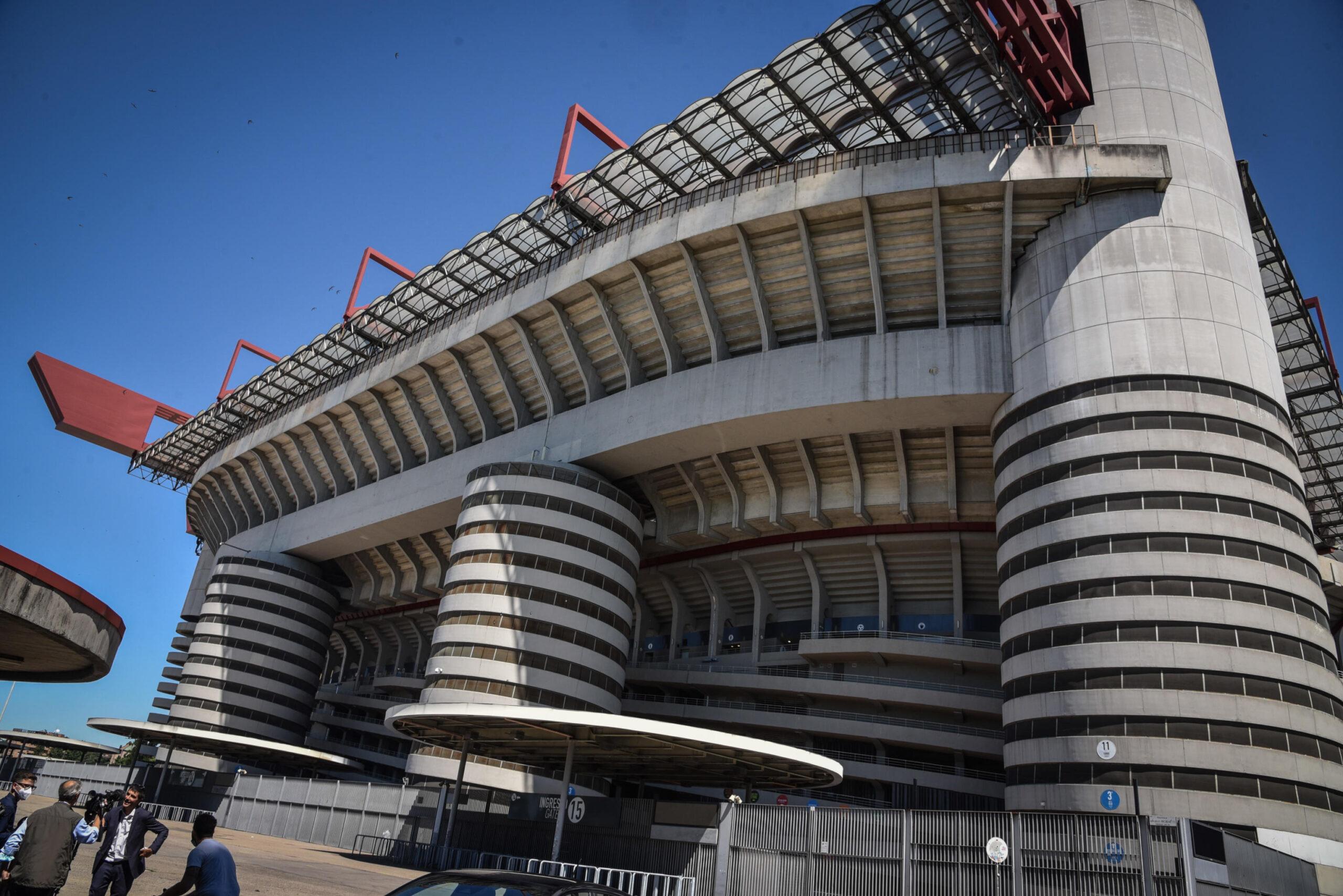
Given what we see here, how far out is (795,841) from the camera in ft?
74.0

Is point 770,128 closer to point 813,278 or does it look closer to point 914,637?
point 813,278

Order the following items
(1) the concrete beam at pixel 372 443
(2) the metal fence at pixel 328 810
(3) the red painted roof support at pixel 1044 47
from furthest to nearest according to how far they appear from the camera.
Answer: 1. (1) the concrete beam at pixel 372 443
2. (2) the metal fence at pixel 328 810
3. (3) the red painted roof support at pixel 1044 47

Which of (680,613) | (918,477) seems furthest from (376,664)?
(918,477)

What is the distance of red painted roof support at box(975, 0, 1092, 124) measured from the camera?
35281 mm

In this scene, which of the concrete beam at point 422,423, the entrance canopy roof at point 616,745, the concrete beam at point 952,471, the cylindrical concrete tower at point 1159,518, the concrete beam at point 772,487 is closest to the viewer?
the entrance canopy roof at point 616,745

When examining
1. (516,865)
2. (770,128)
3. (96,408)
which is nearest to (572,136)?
(770,128)

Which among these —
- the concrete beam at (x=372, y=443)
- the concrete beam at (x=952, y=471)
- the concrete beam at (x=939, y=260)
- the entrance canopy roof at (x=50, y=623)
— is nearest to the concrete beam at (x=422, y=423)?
the concrete beam at (x=372, y=443)

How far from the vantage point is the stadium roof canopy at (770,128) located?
36.6m

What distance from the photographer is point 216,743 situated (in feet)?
189

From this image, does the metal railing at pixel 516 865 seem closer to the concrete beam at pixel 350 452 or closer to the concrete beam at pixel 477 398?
the concrete beam at pixel 477 398

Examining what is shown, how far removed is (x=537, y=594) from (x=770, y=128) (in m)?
25.2

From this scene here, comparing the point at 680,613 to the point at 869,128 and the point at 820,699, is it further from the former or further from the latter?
the point at 869,128

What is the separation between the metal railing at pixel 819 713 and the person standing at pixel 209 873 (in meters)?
37.4

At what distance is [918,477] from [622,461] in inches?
596
